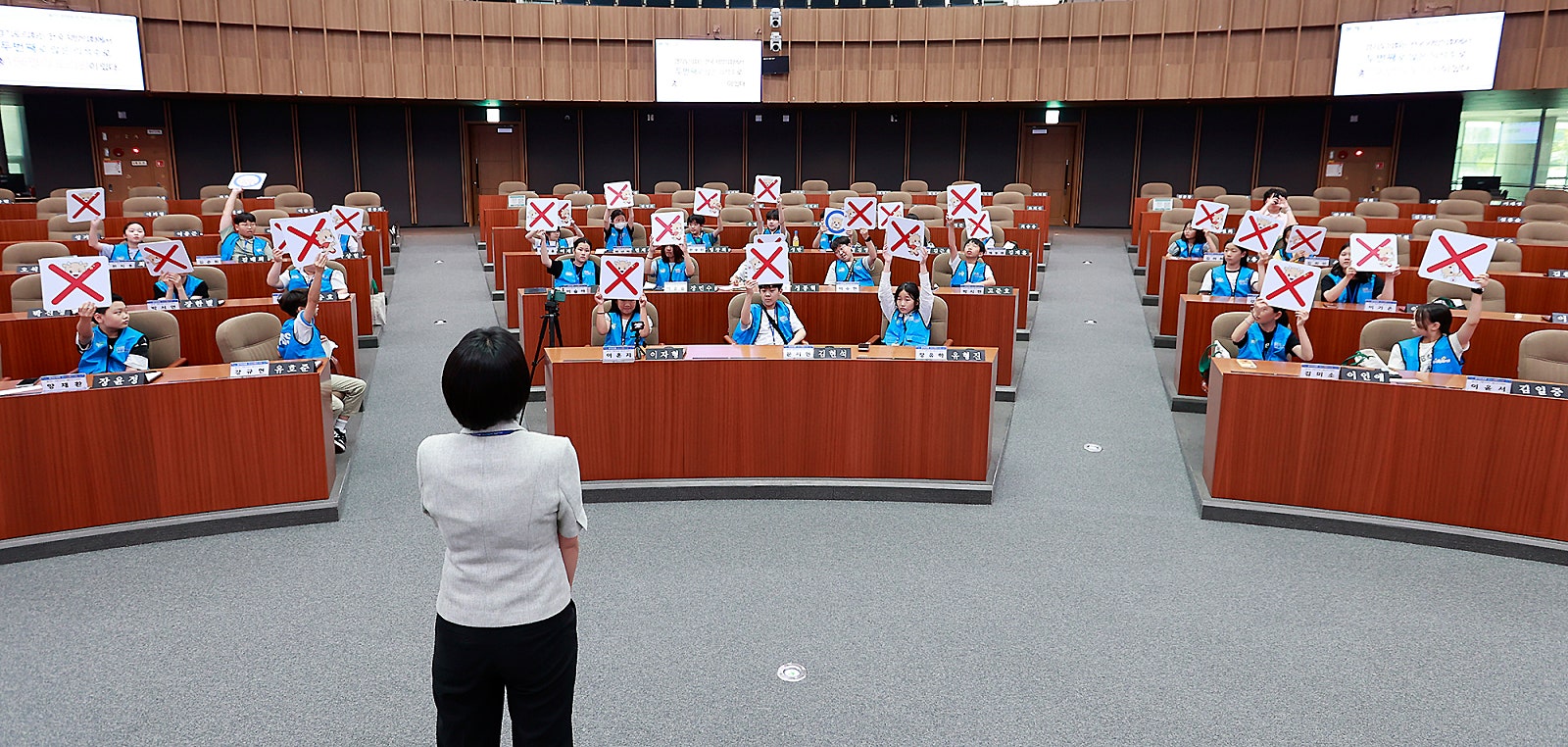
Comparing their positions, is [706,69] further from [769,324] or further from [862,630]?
[862,630]

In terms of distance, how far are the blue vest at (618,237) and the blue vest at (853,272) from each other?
8.07ft

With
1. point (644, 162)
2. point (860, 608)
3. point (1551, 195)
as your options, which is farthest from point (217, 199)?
point (1551, 195)

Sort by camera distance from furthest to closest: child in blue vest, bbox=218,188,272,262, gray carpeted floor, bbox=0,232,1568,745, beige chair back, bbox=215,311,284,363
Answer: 1. child in blue vest, bbox=218,188,272,262
2. beige chair back, bbox=215,311,284,363
3. gray carpeted floor, bbox=0,232,1568,745

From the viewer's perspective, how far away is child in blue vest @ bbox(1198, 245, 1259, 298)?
23.1 feet

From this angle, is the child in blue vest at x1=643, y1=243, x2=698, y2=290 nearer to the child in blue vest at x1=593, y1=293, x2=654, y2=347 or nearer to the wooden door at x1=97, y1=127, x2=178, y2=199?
the child in blue vest at x1=593, y1=293, x2=654, y2=347

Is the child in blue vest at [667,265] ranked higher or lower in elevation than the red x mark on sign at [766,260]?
lower

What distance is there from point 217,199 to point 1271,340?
11.0 m

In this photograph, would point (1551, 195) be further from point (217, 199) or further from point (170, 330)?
point (217, 199)

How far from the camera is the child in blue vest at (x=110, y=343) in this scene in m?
5.22

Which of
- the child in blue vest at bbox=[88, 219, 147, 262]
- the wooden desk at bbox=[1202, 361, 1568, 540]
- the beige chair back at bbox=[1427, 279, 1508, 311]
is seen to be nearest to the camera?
the wooden desk at bbox=[1202, 361, 1568, 540]

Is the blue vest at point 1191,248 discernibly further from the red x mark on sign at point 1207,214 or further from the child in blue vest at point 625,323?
the child in blue vest at point 625,323

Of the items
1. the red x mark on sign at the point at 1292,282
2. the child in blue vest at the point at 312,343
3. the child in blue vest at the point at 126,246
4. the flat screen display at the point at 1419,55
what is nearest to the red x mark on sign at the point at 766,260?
the child in blue vest at the point at 312,343

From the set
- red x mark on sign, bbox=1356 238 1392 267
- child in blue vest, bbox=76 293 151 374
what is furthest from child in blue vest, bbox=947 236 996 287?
child in blue vest, bbox=76 293 151 374

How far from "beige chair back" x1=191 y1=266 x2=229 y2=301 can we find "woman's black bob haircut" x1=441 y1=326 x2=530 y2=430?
587cm
